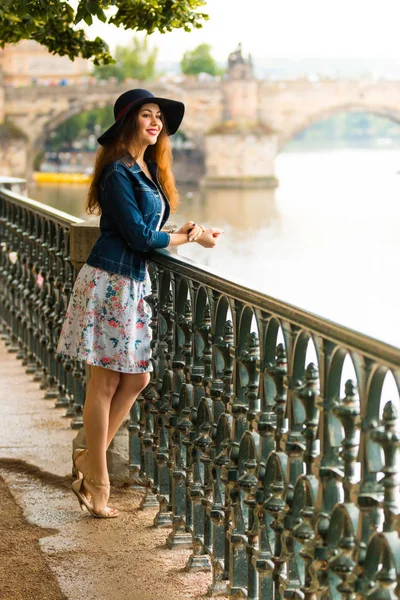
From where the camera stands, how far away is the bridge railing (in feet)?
6.52

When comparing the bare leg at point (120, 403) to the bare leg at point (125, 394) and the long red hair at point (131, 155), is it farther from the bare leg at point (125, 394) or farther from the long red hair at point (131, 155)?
the long red hair at point (131, 155)

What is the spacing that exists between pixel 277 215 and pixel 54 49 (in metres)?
40.2

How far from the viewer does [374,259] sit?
117 feet

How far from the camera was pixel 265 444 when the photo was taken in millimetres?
2555

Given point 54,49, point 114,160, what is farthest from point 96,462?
point 54,49

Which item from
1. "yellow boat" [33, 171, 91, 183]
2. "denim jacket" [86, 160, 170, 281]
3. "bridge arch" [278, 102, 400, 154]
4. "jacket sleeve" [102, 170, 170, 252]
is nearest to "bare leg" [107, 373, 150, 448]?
"denim jacket" [86, 160, 170, 281]

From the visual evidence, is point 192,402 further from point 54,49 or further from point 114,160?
point 54,49

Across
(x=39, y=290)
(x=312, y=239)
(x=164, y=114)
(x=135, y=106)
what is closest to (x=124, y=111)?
(x=135, y=106)

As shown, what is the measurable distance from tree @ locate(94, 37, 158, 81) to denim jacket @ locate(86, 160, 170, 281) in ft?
203

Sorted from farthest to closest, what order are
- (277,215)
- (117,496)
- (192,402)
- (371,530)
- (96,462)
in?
(277,215), (117,496), (96,462), (192,402), (371,530)

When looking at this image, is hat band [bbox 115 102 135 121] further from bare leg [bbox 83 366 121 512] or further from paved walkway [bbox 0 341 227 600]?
paved walkway [bbox 0 341 227 600]

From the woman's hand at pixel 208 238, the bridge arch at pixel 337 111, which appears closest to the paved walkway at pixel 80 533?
the woman's hand at pixel 208 238

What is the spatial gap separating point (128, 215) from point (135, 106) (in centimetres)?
34

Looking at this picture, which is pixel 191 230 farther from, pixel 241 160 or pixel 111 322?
pixel 241 160
